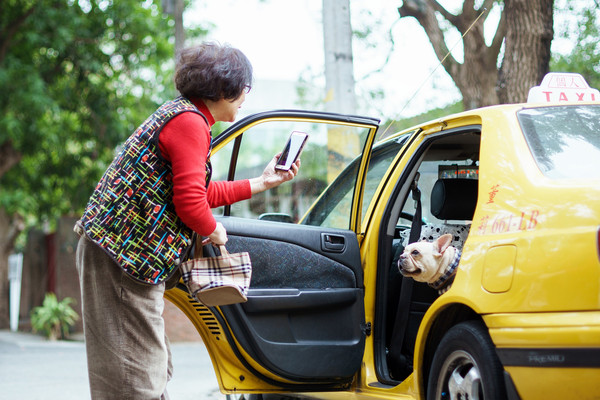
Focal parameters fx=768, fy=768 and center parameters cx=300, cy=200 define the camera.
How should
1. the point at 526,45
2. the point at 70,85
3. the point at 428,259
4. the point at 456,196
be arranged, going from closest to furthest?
the point at 428,259
the point at 456,196
the point at 526,45
the point at 70,85

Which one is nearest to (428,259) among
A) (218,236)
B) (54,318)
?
(218,236)

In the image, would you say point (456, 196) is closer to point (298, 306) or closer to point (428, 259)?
point (428, 259)

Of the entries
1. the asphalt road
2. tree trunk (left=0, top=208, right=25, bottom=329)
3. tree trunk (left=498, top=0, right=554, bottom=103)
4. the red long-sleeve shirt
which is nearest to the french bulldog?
the red long-sleeve shirt

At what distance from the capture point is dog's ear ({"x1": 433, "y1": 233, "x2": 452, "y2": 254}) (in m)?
4.02

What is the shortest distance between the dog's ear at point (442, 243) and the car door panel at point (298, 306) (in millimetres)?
586

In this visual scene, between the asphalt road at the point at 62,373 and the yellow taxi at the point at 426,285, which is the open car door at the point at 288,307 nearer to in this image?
the yellow taxi at the point at 426,285

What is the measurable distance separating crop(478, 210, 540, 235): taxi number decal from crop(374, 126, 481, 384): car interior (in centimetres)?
94

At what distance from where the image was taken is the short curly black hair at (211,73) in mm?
3227

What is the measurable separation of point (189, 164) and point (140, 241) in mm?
366

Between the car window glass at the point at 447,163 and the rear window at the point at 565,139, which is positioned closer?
the rear window at the point at 565,139

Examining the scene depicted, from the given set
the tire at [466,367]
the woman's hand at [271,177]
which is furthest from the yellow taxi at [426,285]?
the woman's hand at [271,177]

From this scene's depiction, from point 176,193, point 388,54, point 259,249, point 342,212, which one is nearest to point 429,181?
point 342,212

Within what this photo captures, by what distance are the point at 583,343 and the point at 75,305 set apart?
12.7 metres

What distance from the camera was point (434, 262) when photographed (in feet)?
13.1
